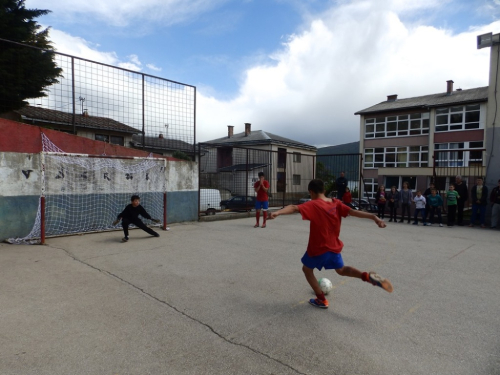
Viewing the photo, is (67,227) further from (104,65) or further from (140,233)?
(104,65)

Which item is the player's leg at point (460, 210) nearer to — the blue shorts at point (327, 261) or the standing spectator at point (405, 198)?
the standing spectator at point (405, 198)

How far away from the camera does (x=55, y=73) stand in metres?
10.3

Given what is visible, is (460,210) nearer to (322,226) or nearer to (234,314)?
(322,226)

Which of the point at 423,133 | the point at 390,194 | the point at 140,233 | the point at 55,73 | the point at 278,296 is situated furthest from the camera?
the point at 423,133

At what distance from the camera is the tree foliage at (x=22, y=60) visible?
10.1 meters

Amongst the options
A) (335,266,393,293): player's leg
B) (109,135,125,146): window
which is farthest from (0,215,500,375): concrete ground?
(109,135,125,146): window

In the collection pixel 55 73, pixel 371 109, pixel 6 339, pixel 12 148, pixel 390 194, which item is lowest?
pixel 6 339

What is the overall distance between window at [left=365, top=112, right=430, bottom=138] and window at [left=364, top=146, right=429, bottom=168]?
1.67 metres

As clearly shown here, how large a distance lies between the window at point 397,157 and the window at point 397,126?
5.46 ft

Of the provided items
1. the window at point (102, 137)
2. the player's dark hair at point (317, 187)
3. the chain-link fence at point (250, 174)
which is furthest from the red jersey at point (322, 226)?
the chain-link fence at point (250, 174)

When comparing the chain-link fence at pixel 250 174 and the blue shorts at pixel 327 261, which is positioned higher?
the chain-link fence at pixel 250 174

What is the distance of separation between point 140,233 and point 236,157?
6.65 m

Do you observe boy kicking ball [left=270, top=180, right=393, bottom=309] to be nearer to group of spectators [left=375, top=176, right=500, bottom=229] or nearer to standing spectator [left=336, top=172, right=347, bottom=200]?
group of spectators [left=375, top=176, right=500, bottom=229]

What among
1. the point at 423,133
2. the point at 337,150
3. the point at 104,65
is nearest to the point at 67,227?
the point at 104,65
